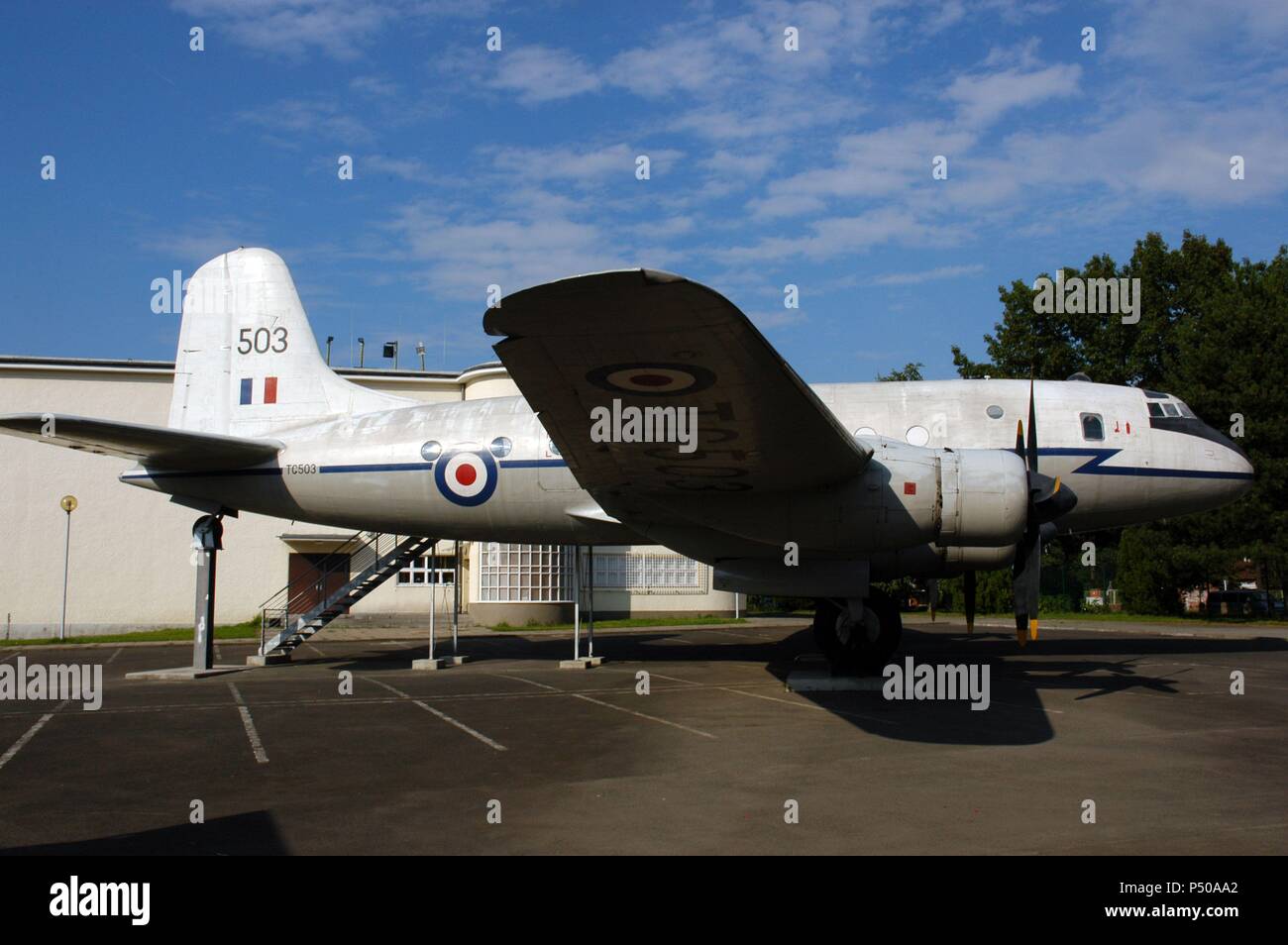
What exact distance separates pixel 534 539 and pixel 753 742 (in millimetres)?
7913

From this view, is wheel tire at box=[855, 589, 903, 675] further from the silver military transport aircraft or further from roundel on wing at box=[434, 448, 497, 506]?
roundel on wing at box=[434, 448, 497, 506]

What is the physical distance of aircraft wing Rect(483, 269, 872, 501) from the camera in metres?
8.15

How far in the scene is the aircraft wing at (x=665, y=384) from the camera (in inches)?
321

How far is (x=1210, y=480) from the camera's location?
1714 cm

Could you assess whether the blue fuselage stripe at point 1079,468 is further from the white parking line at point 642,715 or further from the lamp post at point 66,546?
the lamp post at point 66,546

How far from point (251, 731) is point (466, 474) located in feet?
20.3

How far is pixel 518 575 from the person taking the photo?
33.8m

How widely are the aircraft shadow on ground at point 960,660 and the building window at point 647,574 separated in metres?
8.09

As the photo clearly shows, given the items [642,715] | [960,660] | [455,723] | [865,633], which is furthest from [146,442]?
[960,660]

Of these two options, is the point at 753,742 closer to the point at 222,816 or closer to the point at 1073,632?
the point at 222,816

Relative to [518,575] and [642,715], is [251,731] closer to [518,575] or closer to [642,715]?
[642,715]

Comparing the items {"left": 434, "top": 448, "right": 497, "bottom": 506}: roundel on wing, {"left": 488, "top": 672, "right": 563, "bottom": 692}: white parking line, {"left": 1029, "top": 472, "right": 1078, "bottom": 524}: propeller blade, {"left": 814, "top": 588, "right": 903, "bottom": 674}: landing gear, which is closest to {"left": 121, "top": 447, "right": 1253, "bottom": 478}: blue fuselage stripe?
{"left": 434, "top": 448, "right": 497, "bottom": 506}: roundel on wing
